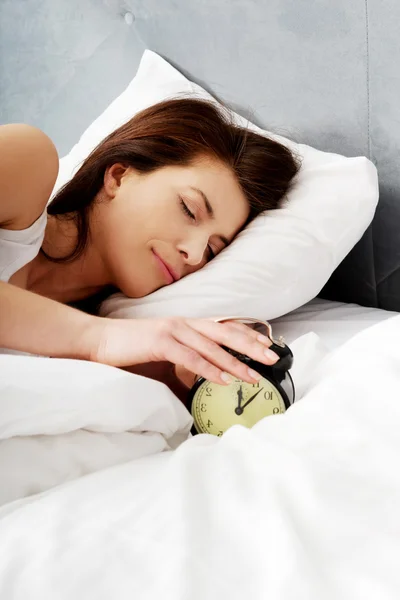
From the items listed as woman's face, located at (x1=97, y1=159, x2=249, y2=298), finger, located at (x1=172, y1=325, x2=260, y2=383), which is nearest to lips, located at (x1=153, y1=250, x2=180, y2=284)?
woman's face, located at (x1=97, y1=159, x2=249, y2=298)

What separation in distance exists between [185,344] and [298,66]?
2.38 feet

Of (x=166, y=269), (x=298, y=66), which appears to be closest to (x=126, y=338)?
(x=166, y=269)

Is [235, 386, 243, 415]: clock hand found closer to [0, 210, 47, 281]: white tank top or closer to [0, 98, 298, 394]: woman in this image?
[0, 98, 298, 394]: woman

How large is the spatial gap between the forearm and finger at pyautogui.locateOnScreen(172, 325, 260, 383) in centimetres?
17

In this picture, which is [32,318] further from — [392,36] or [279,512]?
[392,36]

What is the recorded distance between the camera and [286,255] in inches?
48.9

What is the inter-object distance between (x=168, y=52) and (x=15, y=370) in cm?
114

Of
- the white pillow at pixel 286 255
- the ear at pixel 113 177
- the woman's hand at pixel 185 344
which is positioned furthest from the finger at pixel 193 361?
the ear at pixel 113 177

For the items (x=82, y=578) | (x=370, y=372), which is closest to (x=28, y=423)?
(x=82, y=578)

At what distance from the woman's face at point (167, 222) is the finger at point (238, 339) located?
0.35 meters

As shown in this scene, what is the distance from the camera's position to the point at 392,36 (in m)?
1.20

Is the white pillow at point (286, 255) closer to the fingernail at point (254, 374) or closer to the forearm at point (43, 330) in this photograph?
the forearm at point (43, 330)

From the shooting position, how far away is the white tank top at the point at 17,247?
3.99ft

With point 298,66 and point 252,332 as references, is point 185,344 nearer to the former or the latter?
point 252,332
